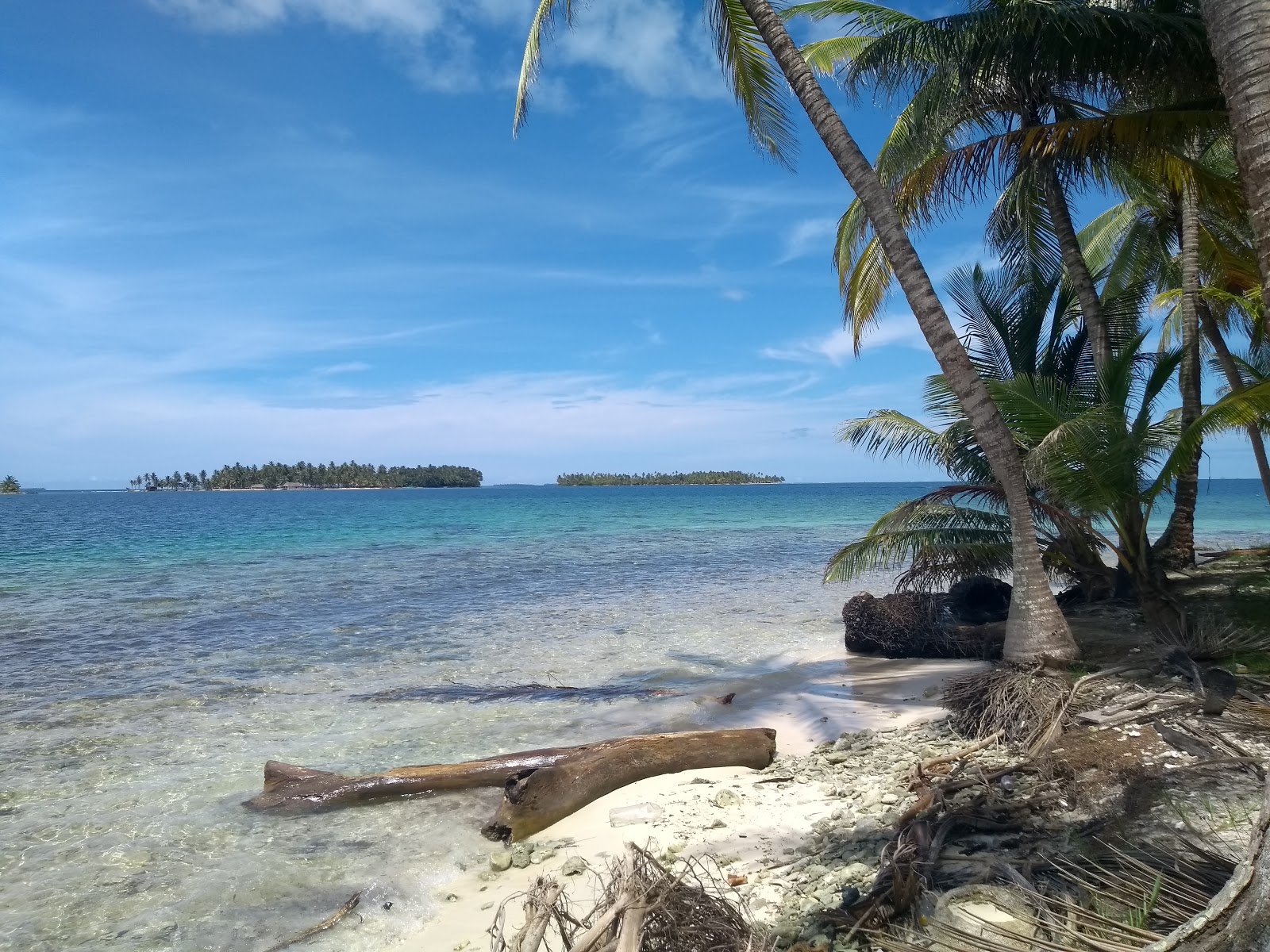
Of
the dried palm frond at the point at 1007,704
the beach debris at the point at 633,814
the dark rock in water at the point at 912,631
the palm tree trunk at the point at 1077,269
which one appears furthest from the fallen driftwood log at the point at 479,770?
the palm tree trunk at the point at 1077,269

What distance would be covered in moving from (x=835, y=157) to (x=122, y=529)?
50.3m

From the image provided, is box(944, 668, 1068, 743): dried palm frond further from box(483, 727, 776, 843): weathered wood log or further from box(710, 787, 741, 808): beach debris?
box(710, 787, 741, 808): beach debris

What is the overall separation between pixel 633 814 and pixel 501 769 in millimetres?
1450

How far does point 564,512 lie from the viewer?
67.6 meters

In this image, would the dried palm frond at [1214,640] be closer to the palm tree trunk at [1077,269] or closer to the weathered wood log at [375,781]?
the palm tree trunk at [1077,269]

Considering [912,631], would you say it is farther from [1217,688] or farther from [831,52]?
[831,52]

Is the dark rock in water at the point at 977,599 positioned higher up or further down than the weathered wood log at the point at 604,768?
higher up

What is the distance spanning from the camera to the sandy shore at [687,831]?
4645 mm

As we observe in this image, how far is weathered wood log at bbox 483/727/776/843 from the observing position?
5664 mm

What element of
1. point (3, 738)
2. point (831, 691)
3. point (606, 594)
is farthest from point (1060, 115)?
point (3, 738)

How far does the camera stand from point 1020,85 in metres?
9.81

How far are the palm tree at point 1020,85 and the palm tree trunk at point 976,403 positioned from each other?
7.57ft

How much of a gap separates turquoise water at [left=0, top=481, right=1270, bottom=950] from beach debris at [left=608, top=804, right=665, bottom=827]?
40.1 inches

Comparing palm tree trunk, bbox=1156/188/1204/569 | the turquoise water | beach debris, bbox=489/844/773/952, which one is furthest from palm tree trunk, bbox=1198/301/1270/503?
beach debris, bbox=489/844/773/952
